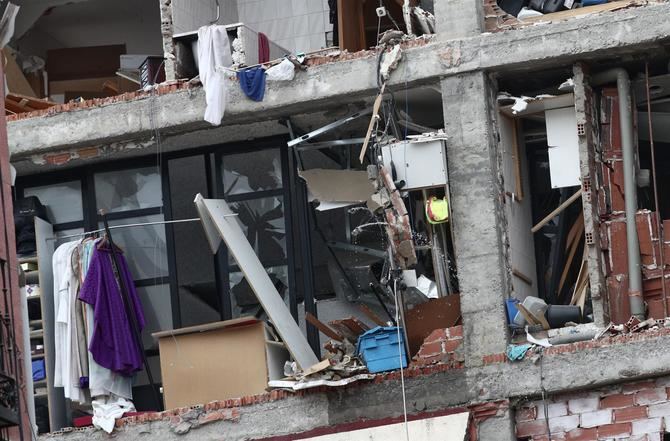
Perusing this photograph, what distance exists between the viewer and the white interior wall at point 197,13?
80.7ft

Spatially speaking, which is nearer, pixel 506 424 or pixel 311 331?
pixel 506 424

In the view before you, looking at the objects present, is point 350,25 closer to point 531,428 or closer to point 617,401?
point 531,428

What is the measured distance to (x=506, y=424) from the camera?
2170 cm

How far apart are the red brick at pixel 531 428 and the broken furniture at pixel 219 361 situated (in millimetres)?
2870

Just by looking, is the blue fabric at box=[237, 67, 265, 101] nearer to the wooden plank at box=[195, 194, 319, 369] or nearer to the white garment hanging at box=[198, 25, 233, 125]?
the white garment hanging at box=[198, 25, 233, 125]

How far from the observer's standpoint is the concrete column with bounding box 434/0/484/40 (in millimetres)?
22750

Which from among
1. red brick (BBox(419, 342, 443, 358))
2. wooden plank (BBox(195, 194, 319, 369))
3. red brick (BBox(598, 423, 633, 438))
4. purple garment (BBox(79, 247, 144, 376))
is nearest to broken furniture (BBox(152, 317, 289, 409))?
wooden plank (BBox(195, 194, 319, 369))

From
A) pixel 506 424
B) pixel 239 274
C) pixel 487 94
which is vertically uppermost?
pixel 487 94

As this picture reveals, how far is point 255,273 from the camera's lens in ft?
76.9

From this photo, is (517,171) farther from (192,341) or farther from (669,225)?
(192,341)

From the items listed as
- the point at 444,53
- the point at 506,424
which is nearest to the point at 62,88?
the point at 444,53

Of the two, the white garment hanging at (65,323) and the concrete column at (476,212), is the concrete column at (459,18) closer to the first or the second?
the concrete column at (476,212)

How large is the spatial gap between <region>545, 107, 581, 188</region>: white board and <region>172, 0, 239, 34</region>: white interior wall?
14.2 ft

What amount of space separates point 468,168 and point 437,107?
1.57 meters
